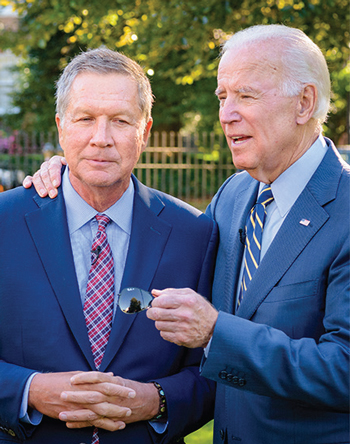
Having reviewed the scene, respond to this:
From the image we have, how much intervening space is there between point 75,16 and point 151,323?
7935 millimetres

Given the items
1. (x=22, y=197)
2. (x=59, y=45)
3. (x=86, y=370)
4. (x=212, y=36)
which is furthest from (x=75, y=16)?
(x=59, y=45)

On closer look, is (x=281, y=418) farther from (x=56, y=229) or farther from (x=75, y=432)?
(x=56, y=229)

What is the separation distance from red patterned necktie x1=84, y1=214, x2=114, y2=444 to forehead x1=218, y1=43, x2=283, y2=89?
3.47 ft

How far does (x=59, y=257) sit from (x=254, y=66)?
1333mm

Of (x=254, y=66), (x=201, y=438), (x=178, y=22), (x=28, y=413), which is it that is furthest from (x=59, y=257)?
(x=178, y=22)

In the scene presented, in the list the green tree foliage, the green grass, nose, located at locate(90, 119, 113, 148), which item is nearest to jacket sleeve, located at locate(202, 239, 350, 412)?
nose, located at locate(90, 119, 113, 148)

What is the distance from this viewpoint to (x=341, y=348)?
90.3 inches

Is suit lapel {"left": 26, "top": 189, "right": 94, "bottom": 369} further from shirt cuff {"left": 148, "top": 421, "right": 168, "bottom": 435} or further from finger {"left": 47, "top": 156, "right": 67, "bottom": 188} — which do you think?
shirt cuff {"left": 148, "top": 421, "right": 168, "bottom": 435}

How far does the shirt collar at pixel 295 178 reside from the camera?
2.73 meters

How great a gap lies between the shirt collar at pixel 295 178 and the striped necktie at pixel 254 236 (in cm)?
8

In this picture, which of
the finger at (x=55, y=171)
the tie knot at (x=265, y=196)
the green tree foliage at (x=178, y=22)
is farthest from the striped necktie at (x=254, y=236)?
the green tree foliage at (x=178, y=22)

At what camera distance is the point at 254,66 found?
106 inches

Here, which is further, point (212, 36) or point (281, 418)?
point (212, 36)

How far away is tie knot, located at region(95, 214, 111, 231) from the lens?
2.84 meters
